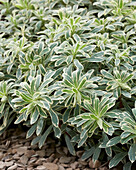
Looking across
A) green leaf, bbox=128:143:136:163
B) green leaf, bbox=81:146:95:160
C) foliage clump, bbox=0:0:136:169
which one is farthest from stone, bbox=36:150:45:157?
green leaf, bbox=128:143:136:163

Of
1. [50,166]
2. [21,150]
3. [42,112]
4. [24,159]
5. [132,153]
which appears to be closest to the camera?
[132,153]

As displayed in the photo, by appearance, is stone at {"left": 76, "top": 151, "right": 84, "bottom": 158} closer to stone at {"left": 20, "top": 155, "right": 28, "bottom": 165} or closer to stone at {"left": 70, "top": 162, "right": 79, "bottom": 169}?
stone at {"left": 70, "top": 162, "right": 79, "bottom": 169}

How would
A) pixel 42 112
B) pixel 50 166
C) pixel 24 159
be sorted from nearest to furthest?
pixel 42 112 → pixel 50 166 → pixel 24 159

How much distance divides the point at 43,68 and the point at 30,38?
81 cm

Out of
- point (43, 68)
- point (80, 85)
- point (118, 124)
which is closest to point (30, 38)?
point (43, 68)

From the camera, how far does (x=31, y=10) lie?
3.49 metres

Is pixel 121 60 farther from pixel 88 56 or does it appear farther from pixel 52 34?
pixel 52 34

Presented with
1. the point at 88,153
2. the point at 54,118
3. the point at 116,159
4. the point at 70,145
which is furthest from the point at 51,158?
the point at 116,159

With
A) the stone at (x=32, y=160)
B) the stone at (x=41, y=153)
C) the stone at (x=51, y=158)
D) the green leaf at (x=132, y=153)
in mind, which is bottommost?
the stone at (x=51, y=158)

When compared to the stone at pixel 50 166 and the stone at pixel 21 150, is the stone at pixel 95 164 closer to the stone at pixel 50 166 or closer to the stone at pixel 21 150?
the stone at pixel 50 166

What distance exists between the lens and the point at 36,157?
276 centimetres

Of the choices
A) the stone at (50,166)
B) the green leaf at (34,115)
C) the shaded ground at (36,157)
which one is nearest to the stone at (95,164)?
the shaded ground at (36,157)

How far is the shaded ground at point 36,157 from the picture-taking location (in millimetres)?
2633

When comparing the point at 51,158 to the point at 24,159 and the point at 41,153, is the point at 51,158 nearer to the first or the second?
the point at 41,153
